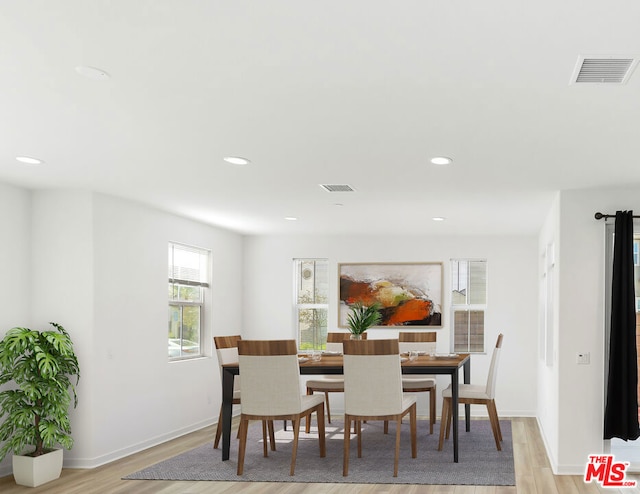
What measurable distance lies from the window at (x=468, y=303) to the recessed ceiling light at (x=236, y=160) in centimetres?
527

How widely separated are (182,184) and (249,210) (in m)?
1.62

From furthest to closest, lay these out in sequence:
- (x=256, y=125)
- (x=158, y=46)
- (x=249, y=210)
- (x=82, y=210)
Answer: (x=249, y=210) < (x=82, y=210) < (x=256, y=125) < (x=158, y=46)

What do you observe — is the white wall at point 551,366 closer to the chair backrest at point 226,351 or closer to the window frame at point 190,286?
the chair backrest at point 226,351

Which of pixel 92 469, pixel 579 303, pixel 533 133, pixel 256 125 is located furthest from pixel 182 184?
pixel 579 303

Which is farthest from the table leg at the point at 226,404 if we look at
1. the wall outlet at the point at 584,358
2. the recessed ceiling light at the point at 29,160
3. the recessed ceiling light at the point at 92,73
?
the recessed ceiling light at the point at 92,73

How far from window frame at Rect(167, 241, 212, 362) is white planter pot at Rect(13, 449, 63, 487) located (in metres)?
2.16

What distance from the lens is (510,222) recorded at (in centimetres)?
834

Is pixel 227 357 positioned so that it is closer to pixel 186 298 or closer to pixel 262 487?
pixel 186 298

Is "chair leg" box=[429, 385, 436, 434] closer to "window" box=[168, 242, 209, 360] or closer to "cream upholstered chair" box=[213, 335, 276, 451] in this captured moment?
"cream upholstered chair" box=[213, 335, 276, 451]

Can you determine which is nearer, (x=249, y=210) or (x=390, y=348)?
(x=390, y=348)

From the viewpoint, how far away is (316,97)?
11.7 ft

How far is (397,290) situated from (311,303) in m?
1.23

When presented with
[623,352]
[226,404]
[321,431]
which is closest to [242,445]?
[226,404]

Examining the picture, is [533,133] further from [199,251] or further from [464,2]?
[199,251]
